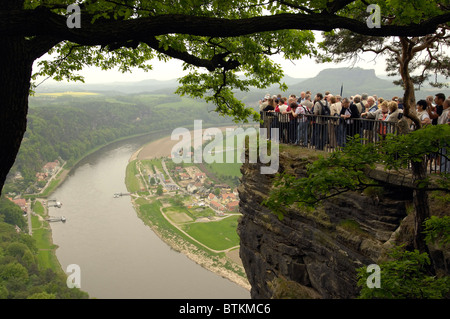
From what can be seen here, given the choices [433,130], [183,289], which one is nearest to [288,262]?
[433,130]

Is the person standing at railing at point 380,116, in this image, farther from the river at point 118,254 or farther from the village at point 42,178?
the village at point 42,178

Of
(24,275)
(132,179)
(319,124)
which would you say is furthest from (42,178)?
(319,124)

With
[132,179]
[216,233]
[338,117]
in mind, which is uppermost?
[338,117]

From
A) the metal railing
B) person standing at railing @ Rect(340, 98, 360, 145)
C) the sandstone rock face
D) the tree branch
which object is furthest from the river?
the tree branch

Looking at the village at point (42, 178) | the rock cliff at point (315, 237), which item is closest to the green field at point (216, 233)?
the village at point (42, 178)

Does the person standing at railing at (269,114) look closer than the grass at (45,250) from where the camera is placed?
Yes

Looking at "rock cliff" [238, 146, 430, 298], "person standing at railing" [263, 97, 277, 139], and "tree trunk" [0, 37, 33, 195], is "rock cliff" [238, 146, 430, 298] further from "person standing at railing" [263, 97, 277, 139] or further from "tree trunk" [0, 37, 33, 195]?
"tree trunk" [0, 37, 33, 195]

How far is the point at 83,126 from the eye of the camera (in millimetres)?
125750

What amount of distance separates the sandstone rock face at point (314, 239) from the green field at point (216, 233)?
127 feet

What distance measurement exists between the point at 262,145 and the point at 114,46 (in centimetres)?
731

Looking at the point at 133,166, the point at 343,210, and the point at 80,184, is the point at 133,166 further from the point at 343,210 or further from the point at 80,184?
the point at 343,210

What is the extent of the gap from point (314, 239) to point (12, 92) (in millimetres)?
7812

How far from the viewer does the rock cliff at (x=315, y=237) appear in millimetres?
8125

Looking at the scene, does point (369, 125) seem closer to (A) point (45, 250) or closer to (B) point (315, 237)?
(B) point (315, 237)
